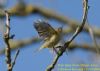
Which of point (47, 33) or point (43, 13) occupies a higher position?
point (47, 33)

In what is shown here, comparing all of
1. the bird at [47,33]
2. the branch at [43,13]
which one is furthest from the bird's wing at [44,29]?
the branch at [43,13]

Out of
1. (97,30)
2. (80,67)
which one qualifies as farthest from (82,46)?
(80,67)

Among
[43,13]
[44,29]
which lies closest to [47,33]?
[44,29]

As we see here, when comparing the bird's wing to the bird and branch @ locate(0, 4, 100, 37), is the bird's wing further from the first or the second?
branch @ locate(0, 4, 100, 37)

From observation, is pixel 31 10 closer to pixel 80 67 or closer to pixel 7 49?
pixel 80 67

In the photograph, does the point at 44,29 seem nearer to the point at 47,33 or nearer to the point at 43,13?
the point at 47,33

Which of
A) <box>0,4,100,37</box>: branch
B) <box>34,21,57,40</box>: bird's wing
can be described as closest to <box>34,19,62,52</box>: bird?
<box>34,21,57,40</box>: bird's wing

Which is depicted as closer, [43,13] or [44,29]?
[44,29]
